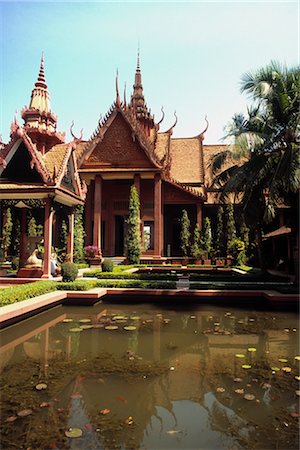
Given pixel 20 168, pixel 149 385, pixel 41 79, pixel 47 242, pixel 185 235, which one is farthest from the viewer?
pixel 185 235

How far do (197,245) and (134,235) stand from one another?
4220 mm

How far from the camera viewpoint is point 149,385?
3.54m

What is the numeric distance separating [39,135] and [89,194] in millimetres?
6807

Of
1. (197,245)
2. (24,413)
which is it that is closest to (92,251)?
(197,245)

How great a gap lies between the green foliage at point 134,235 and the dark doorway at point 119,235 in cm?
408

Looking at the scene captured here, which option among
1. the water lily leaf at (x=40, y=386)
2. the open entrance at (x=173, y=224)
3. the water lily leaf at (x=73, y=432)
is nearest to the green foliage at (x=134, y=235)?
the open entrance at (x=173, y=224)

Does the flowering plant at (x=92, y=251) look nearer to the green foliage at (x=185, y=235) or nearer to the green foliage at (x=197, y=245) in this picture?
the green foliage at (x=185, y=235)

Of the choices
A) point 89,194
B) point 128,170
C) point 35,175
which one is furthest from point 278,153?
point 89,194

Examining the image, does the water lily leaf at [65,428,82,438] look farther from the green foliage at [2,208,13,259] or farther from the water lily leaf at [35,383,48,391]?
the green foliage at [2,208,13,259]

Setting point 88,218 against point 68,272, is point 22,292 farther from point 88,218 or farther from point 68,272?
point 88,218

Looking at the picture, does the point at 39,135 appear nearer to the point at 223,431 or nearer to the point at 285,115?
the point at 285,115

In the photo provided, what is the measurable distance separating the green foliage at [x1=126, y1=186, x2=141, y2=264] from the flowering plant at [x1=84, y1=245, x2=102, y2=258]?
174cm

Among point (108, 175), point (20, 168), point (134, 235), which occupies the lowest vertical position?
point (134, 235)

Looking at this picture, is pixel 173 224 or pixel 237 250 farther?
pixel 173 224
